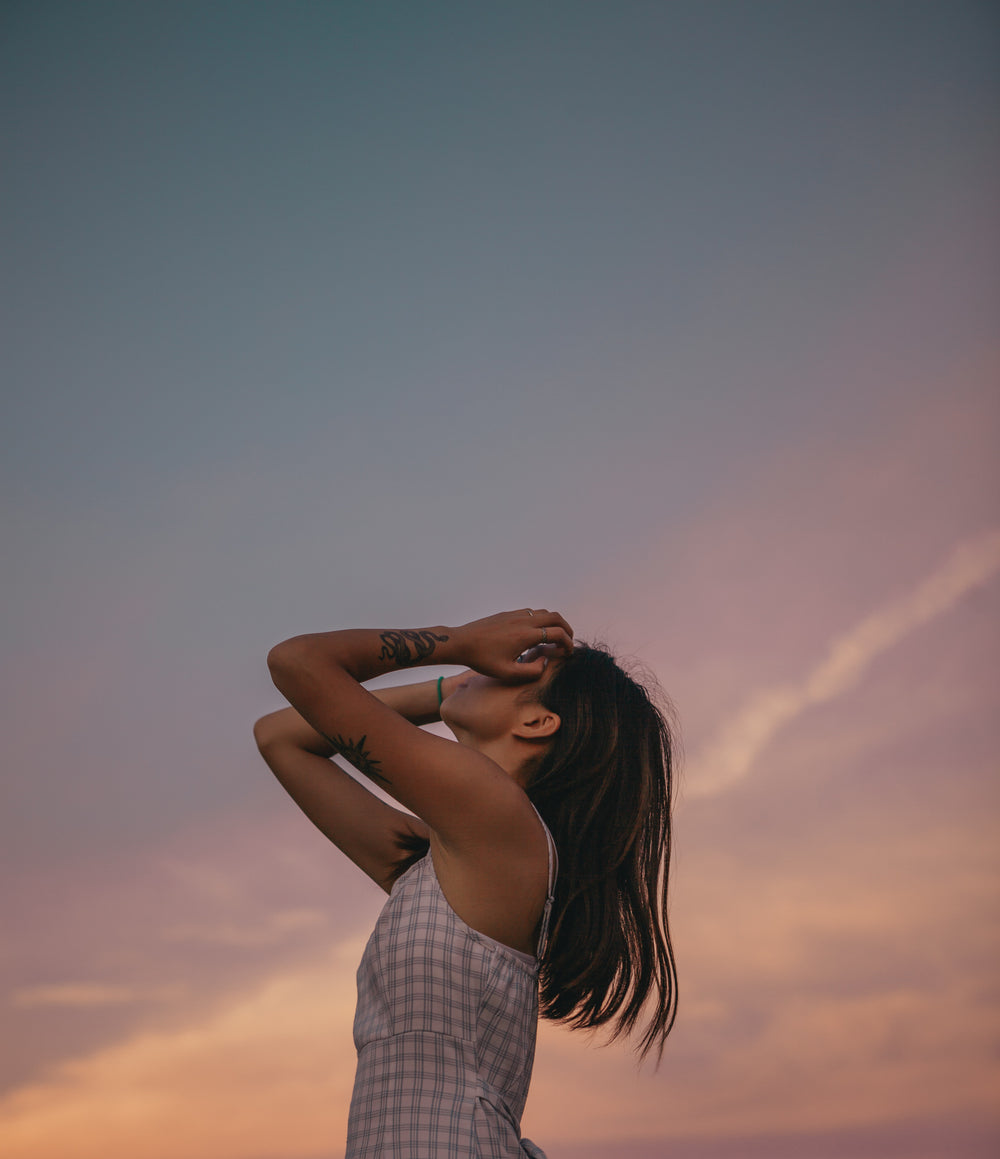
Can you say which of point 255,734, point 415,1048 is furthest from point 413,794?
point 255,734

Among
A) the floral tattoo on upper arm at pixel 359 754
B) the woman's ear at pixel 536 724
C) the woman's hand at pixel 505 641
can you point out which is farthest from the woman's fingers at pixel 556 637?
the floral tattoo on upper arm at pixel 359 754

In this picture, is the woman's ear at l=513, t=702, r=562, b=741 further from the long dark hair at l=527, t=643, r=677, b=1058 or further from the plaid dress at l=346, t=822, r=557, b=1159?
the plaid dress at l=346, t=822, r=557, b=1159

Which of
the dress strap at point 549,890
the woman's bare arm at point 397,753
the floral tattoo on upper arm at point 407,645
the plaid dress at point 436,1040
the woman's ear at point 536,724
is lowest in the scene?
the plaid dress at point 436,1040

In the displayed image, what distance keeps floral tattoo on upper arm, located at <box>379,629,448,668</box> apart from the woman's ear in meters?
0.35

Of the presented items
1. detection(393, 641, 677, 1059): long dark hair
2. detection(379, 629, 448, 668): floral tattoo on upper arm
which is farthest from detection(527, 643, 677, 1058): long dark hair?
detection(379, 629, 448, 668): floral tattoo on upper arm

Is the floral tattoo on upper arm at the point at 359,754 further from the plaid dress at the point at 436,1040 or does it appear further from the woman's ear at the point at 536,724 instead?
the woman's ear at the point at 536,724

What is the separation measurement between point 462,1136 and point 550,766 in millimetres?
995

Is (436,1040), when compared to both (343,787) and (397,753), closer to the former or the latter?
(397,753)

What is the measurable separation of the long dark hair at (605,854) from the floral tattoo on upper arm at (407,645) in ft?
1.31

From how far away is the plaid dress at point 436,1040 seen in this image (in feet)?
7.65

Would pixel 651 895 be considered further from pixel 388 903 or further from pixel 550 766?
pixel 388 903

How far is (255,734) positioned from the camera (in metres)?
3.57

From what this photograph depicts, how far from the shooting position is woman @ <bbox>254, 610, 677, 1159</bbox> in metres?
2.41

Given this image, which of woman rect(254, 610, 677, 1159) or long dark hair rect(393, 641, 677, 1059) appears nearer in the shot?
woman rect(254, 610, 677, 1159)
